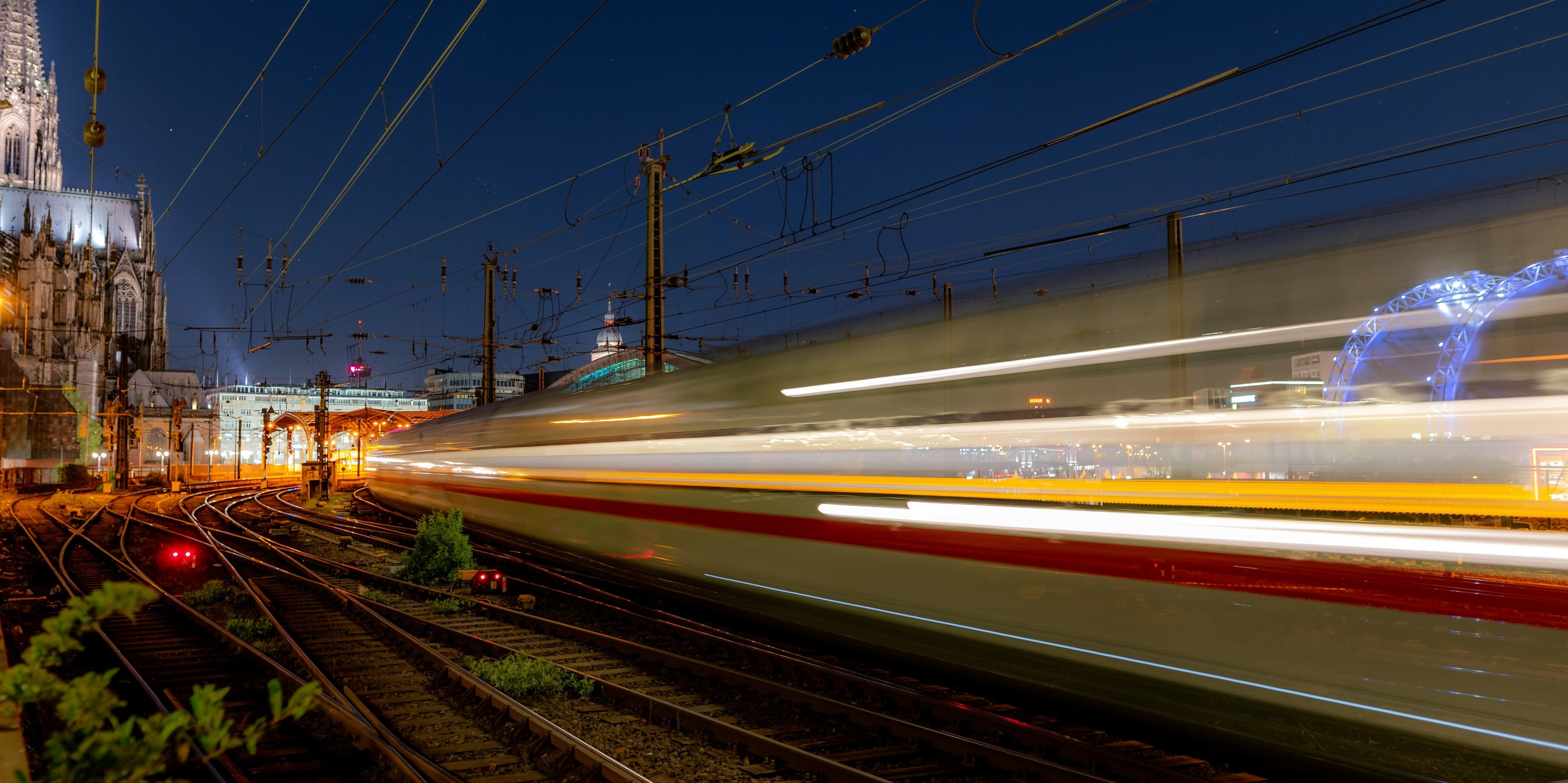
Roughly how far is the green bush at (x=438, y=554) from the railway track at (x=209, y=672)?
3020 mm

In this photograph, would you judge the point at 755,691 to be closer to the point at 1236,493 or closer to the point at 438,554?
the point at 1236,493

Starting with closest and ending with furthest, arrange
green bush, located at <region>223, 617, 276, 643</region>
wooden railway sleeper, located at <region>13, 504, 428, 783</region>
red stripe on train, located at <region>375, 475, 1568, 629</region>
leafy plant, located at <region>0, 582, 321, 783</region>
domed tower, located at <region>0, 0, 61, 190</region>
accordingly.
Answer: leafy plant, located at <region>0, 582, 321, 783</region>
red stripe on train, located at <region>375, 475, 1568, 629</region>
wooden railway sleeper, located at <region>13, 504, 428, 783</region>
green bush, located at <region>223, 617, 276, 643</region>
domed tower, located at <region>0, 0, 61, 190</region>

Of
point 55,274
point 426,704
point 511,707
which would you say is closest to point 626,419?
point 426,704

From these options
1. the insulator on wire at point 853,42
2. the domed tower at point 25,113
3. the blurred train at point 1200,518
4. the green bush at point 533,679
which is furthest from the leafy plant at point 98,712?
the domed tower at point 25,113

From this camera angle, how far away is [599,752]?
596 centimetres

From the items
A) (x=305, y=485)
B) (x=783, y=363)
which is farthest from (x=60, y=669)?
(x=305, y=485)

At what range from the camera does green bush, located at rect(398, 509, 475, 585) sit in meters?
13.9

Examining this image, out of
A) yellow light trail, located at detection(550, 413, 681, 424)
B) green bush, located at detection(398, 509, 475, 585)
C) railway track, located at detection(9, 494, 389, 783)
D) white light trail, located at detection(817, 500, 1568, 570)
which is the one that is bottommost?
railway track, located at detection(9, 494, 389, 783)

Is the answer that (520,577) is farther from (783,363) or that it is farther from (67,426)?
(67,426)

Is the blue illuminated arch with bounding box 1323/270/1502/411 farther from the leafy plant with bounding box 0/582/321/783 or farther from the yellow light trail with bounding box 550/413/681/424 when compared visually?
the yellow light trail with bounding box 550/413/681/424

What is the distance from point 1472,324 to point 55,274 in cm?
9580

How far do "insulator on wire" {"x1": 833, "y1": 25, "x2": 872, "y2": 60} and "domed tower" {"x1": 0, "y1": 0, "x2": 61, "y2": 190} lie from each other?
412ft

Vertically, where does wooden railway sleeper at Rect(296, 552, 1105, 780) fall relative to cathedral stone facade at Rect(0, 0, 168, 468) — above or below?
below

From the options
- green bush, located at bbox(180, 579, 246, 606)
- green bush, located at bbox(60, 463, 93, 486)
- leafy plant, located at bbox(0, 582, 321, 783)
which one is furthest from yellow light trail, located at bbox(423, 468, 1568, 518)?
green bush, located at bbox(60, 463, 93, 486)
